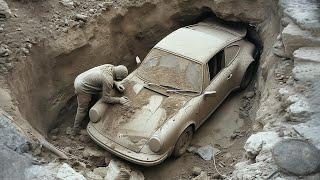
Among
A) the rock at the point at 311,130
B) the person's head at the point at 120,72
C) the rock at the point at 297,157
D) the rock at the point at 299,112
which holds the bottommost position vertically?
the person's head at the point at 120,72

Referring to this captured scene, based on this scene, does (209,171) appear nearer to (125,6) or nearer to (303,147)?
(303,147)

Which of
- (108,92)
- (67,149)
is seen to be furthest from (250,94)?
(67,149)

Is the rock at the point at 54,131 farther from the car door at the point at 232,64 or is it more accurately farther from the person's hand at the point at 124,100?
the car door at the point at 232,64

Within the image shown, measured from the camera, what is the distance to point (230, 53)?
333 inches

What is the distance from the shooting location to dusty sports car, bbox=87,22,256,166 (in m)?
7.02

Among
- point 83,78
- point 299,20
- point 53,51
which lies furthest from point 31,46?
point 299,20

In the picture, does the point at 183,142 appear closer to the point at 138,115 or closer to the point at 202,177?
the point at 202,177

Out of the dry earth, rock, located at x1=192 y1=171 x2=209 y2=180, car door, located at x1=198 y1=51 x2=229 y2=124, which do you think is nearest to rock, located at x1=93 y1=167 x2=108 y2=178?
the dry earth

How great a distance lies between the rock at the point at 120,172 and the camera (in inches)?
261

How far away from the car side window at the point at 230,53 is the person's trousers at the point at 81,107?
2.60 meters

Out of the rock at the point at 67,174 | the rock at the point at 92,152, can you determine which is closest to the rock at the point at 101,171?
the rock at the point at 92,152

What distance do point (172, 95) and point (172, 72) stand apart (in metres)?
0.42

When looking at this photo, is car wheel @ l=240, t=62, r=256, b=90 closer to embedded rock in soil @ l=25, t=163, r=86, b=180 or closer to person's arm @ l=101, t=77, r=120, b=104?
person's arm @ l=101, t=77, r=120, b=104

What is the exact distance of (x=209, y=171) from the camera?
723 centimetres
